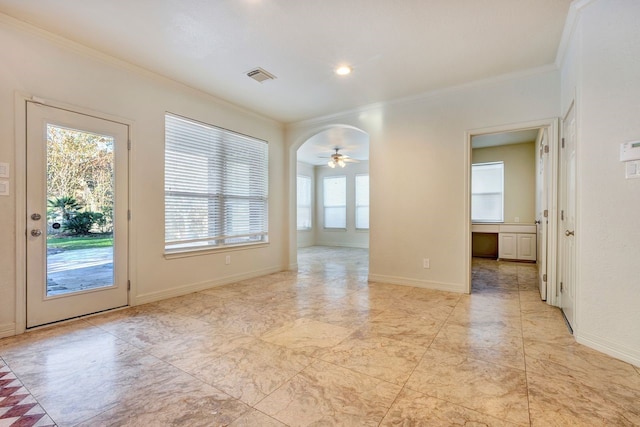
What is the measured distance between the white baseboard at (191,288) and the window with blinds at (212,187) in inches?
20.4

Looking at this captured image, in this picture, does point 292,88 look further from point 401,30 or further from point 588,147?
point 588,147

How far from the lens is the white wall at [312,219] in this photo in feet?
31.6

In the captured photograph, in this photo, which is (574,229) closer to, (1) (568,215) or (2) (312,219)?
(1) (568,215)

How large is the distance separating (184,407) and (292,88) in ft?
12.0

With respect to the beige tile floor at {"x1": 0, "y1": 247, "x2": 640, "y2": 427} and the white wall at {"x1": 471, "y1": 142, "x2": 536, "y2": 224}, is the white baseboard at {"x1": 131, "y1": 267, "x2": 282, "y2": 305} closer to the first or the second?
the beige tile floor at {"x1": 0, "y1": 247, "x2": 640, "y2": 427}

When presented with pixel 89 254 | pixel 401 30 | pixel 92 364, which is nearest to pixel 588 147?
pixel 401 30

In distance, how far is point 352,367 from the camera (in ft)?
6.82

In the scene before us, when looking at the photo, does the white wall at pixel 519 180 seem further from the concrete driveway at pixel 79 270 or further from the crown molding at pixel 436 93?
the concrete driveway at pixel 79 270

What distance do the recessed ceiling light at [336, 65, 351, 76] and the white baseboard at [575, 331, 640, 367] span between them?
11.1ft

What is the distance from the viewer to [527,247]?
21.0ft

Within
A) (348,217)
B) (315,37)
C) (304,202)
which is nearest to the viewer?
(315,37)

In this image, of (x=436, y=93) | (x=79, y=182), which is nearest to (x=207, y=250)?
(x=79, y=182)

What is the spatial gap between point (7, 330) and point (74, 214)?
1.12 meters

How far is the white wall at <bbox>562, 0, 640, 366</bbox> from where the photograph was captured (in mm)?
2115
